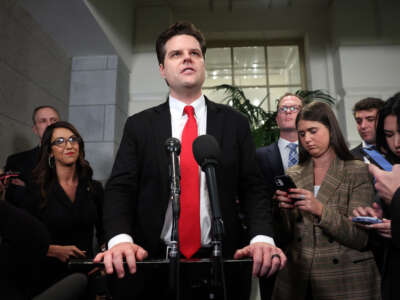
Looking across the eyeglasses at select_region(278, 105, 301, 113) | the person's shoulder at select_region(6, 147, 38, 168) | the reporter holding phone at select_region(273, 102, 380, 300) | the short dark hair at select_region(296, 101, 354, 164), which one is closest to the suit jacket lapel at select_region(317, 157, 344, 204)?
the reporter holding phone at select_region(273, 102, 380, 300)

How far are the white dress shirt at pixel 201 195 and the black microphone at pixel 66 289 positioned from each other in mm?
341

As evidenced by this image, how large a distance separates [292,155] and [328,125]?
0.78m

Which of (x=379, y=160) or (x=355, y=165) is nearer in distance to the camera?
(x=379, y=160)

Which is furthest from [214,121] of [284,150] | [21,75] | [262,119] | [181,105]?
[262,119]

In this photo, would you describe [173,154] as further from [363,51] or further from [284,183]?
[363,51]

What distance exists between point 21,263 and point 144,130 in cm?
76

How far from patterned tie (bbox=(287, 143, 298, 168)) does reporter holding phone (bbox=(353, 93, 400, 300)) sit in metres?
1.05

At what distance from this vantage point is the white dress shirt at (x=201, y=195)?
1214mm

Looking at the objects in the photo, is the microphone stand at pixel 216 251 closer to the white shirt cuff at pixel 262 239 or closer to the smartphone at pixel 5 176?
the white shirt cuff at pixel 262 239

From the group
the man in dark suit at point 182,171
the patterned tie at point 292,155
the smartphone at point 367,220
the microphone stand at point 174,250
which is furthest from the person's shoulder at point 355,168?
the microphone stand at point 174,250

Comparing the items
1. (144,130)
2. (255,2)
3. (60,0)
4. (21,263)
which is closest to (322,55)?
(255,2)

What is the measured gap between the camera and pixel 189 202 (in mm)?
1318

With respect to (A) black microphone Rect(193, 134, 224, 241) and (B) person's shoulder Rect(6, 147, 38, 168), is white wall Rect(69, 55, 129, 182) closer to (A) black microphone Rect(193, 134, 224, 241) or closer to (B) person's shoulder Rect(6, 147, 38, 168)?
(B) person's shoulder Rect(6, 147, 38, 168)

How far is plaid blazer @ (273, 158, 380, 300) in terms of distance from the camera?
66.4 inches
